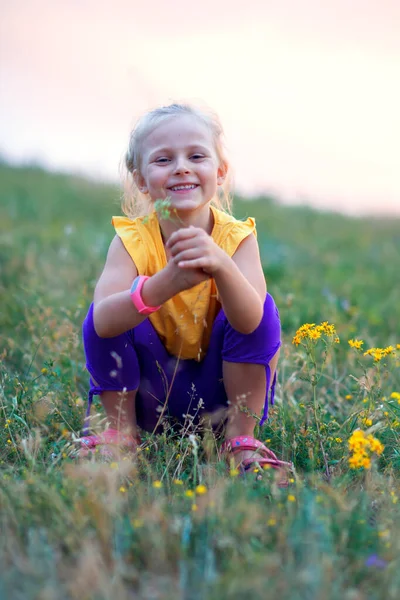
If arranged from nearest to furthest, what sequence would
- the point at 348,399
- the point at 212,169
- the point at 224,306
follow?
the point at 224,306 < the point at 212,169 < the point at 348,399

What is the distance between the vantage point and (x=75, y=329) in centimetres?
354

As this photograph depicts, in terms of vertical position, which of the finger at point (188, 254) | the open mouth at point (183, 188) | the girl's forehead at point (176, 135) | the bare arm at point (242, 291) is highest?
the girl's forehead at point (176, 135)

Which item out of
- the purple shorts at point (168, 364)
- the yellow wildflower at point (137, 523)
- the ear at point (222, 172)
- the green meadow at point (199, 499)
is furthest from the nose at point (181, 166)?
the yellow wildflower at point (137, 523)

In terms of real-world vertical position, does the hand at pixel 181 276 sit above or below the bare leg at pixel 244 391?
above

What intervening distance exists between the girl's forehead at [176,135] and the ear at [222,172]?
7.9 inches

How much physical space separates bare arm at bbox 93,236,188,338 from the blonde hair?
1.23 feet

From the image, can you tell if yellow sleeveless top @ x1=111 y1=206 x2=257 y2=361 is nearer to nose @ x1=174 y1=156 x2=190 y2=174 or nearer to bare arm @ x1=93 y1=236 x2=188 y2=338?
bare arm @ x1=93 y1=236 x2=188 y2=338

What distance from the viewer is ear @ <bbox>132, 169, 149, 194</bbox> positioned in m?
2.68

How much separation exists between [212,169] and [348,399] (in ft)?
4.05

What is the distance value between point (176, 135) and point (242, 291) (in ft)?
2.19

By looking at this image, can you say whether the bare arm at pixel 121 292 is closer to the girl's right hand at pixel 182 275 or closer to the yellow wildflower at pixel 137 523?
the girl's right hand at pixel 182 275

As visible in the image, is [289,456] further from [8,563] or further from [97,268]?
[97,268]

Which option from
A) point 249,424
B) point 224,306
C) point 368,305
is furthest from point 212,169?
point 368,305

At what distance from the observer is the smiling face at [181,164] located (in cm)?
246
